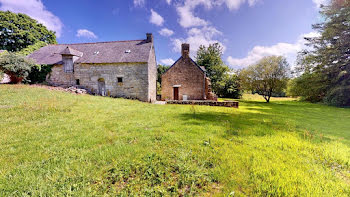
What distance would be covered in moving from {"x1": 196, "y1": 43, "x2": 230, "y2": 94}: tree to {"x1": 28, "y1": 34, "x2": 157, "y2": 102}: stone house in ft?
52.2

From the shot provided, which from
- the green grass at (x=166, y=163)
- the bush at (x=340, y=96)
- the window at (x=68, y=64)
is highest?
the window at (x=68, y=64)

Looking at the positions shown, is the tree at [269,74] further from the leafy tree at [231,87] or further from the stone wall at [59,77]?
the stone wall at [59,77]

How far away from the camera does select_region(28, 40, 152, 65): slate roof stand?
1519 centimetres

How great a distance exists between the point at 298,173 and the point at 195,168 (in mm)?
1986

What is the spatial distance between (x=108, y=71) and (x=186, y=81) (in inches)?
402

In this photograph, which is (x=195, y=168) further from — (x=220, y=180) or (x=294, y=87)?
(x=294, y=87)

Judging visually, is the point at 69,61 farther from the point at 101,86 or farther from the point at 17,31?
the point at 17,31

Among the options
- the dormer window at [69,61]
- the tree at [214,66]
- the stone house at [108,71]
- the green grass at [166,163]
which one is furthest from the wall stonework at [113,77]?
the tree at [214,66]

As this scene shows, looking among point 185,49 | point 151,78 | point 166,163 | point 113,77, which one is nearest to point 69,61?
point 113,77

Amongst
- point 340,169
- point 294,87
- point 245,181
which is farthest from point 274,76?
point 245,181

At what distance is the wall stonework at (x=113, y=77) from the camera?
48.5 ft

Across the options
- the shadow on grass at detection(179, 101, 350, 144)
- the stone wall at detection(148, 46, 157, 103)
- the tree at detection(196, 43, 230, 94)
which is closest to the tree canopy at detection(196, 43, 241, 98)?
the tree at detection(196, 43, 230, 94)

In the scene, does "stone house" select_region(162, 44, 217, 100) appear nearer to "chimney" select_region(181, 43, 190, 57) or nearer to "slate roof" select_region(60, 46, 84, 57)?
"chimney" select_region(181, 43, 190, 57)

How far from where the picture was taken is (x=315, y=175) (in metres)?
2.38
